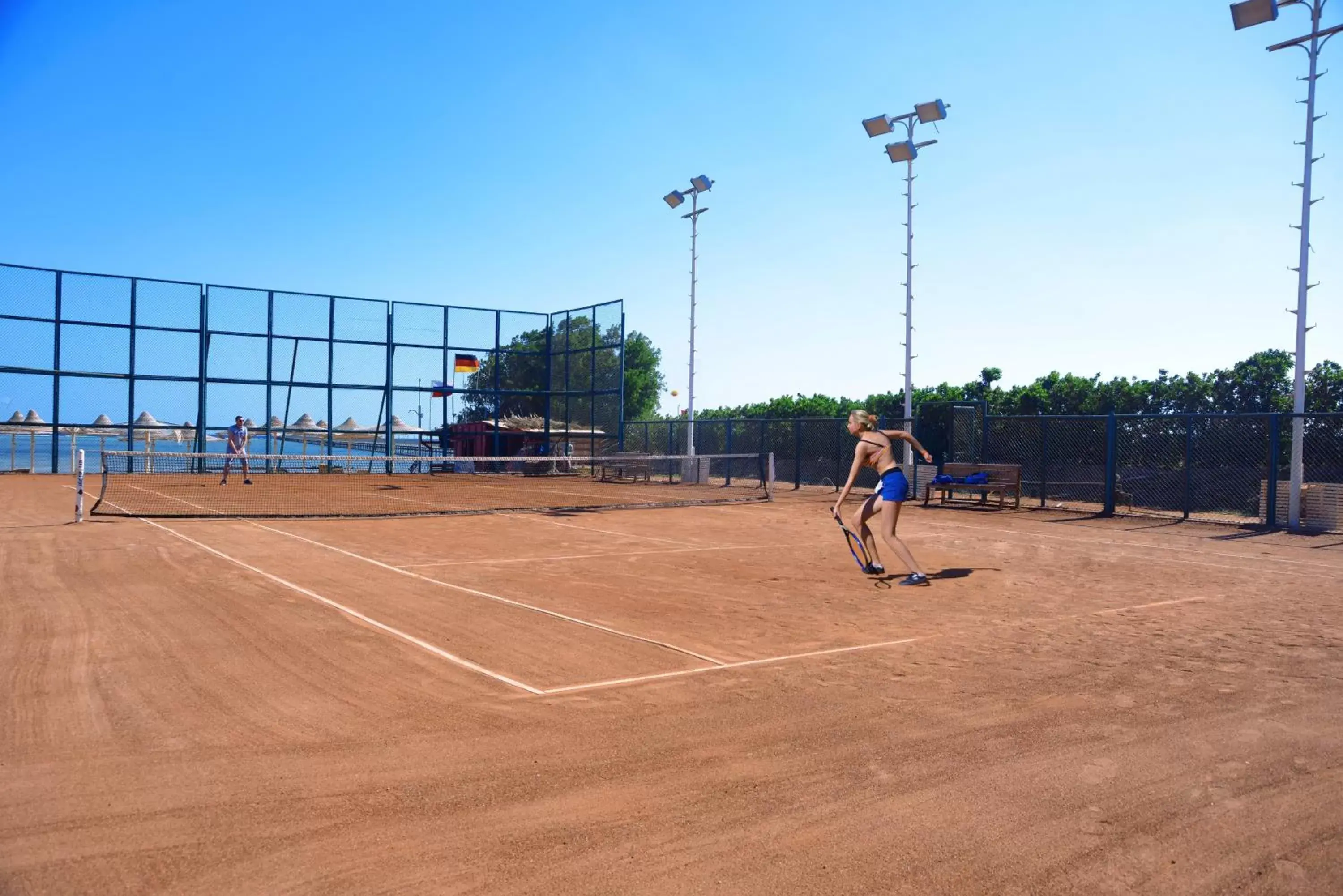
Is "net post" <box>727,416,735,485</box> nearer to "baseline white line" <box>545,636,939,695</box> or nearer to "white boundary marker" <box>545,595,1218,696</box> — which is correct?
"white boundary marker" <box>545,595,1218,696</box>

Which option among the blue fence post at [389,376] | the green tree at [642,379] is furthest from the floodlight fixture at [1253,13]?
the green tree at [642,379]

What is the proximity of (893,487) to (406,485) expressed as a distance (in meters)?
18.0

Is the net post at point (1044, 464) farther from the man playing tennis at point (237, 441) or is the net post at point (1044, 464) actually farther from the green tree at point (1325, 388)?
the man playing tennis at point (237, 441)

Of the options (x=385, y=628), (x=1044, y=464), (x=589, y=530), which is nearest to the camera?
(x=385, y=628)

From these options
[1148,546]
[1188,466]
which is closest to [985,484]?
→ [1188,466]

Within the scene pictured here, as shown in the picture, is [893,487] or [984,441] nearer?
[893,487]

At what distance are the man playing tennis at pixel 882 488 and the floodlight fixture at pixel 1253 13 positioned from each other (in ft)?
40.0

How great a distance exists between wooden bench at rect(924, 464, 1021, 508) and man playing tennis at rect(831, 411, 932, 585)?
33.4 ft

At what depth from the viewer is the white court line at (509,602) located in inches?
248

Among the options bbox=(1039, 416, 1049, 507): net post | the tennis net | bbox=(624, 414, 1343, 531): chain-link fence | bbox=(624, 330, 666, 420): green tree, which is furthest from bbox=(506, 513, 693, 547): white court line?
bbox=(624, 330, 666, 420): green tree

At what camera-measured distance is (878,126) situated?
23953 mm

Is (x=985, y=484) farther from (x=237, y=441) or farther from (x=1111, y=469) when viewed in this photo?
(x=237, y=441)

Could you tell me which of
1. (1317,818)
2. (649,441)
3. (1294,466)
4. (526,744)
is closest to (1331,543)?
(1294,466)

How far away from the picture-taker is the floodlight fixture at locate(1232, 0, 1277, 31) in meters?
15.9
